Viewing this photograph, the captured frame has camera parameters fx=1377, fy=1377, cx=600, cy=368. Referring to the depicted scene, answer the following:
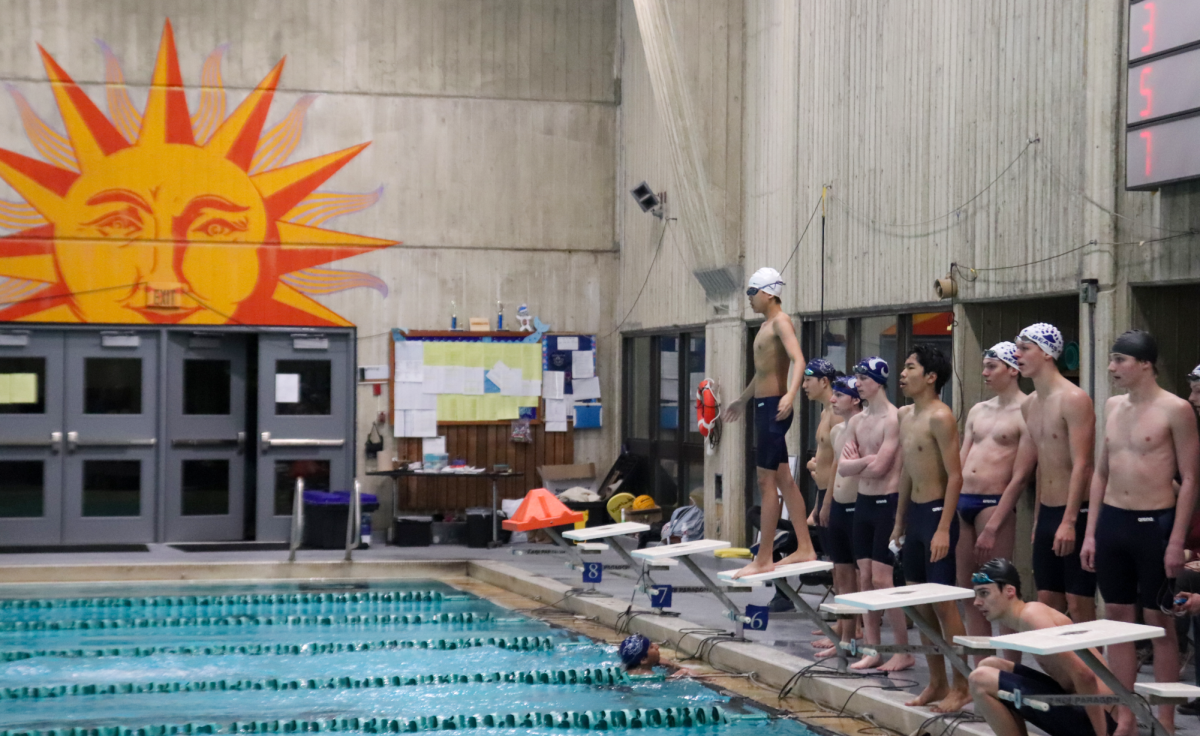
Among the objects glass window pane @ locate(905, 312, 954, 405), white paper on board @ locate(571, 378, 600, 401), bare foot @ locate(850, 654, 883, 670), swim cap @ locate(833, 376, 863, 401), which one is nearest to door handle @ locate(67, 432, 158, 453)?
white paper on board @ locate(571, 378, 600, 401)

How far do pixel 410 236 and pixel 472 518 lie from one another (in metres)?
3.41

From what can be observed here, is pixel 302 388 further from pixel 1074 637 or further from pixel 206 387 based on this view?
pixel 1074 637

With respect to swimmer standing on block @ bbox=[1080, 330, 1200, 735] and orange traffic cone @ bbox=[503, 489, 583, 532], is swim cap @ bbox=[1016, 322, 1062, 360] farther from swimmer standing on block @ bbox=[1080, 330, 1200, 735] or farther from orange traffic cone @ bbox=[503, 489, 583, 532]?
orange traffic cone @ bbox=[503, 489, 583, 532]

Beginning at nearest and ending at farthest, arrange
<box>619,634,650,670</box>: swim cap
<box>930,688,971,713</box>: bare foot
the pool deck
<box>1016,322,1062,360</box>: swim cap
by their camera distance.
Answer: <box>1016,322,1062,360</box>: swim cap
<box>930,688,971,713</box>: bare foot
the pool deck
<box>619,634,650,670</box>: swim cap

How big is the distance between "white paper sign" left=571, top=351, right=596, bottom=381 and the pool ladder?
10.7ft

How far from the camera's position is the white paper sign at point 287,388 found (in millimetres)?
15148

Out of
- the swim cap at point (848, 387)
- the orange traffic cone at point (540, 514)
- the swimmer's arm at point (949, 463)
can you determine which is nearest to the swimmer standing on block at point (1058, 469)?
the swimmer's arm at point (949, 463)

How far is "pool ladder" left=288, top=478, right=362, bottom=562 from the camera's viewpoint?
40.5 feet

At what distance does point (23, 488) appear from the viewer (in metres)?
14.5

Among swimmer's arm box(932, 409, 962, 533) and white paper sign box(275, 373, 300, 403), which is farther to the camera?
white paper sign box(275, 373, 300, 403)

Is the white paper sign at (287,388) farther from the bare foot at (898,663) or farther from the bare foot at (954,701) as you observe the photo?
the bare foot at (954,701)

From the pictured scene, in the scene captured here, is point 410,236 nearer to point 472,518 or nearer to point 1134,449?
point 472,518

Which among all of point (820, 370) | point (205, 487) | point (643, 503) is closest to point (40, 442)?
point (205, 487)

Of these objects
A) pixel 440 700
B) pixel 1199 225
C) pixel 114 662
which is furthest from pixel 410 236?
pixel 1199 225
